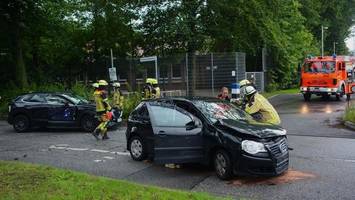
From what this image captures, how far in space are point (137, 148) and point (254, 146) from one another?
354 cm

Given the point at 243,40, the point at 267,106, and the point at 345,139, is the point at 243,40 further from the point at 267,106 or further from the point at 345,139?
the point at 267,106

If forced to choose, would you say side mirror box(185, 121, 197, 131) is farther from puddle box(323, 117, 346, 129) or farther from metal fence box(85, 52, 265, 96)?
metal fence box(85, 52, 265, 96)

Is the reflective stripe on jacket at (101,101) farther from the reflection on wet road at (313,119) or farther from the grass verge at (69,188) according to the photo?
the grass verge at (69,188)

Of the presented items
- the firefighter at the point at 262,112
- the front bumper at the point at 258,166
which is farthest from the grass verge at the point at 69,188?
the firefighter at the point at 262,112

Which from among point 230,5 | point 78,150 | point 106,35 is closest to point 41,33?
point 106,35

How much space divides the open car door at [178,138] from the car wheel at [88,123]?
8.07 metres

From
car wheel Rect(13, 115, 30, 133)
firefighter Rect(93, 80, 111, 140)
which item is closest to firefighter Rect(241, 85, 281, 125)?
firefighter Rect(93, 80, 111, 140)

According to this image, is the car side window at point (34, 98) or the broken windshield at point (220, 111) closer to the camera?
the broken windshield at point (220, 111)

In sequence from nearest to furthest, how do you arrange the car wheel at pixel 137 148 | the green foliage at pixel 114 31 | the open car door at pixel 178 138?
1. the open car door at pixel 178 138
2. the car wheel at pixel 137 148
3. the green foliage at pixel 114 31

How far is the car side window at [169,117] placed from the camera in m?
10.5

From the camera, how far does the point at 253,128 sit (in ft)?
31.6

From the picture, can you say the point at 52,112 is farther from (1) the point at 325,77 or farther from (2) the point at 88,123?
(1) the point at 325,77

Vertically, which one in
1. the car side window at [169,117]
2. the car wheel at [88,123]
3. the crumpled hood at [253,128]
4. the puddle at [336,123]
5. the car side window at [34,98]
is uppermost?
the car side window at [34,98]

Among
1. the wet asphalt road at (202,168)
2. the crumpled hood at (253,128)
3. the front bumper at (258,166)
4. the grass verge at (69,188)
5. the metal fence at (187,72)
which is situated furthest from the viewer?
the metal fence at (187,72)
